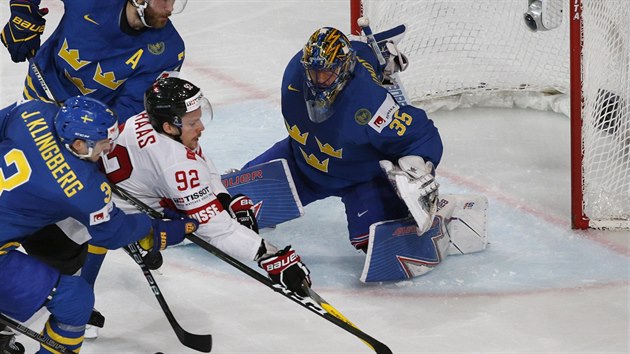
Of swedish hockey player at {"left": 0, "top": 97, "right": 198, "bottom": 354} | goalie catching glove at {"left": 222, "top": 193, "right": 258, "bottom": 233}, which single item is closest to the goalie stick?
goalie catching glove at {"left": 222, "top": 193, "right": 258, "bottom": 233}

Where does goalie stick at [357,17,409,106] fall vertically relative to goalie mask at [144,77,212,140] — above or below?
below

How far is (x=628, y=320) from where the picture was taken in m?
3.73

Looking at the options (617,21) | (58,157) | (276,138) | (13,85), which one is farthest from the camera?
(13,85)

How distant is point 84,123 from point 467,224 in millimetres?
1713

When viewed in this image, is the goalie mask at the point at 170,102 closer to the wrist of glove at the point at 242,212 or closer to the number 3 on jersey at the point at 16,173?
the wrist of glove at the point at 242,212

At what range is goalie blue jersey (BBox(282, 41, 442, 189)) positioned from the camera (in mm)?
3926

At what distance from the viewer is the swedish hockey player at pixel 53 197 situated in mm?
3002

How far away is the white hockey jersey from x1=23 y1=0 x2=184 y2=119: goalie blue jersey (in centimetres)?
58

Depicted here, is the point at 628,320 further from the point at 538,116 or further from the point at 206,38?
the point at 206,38

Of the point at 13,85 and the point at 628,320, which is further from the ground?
the point at 628,320

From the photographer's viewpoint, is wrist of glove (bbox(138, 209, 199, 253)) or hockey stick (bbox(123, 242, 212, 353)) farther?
hockey stick (bbox(123, 242, 212, 353))

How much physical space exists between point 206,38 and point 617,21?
8.68 feet

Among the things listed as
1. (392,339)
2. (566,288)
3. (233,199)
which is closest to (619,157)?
(566,288)

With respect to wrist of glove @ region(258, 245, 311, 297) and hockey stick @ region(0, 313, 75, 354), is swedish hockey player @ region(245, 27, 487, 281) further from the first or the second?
hockey stick @ region(0, 313, 75, 354)
